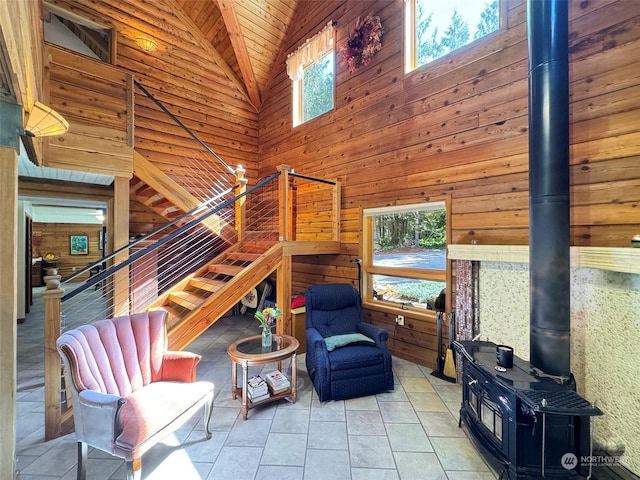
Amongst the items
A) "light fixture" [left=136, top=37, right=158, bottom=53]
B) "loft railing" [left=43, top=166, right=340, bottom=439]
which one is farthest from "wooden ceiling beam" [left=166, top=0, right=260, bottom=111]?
"loft railing" [left=43, top=166, right=340, bottom=439]

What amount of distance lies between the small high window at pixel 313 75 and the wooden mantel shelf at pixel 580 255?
3131mm

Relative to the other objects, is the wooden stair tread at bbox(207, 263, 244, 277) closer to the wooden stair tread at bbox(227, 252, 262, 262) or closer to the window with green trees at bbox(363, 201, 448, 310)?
the wooden stair tread at bbox(227, 252, 262, 262)

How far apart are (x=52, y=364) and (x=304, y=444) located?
1.96 m

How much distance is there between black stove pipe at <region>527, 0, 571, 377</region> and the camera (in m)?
1.93

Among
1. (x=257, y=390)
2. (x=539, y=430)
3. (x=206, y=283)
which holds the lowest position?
(x=257, y=390)

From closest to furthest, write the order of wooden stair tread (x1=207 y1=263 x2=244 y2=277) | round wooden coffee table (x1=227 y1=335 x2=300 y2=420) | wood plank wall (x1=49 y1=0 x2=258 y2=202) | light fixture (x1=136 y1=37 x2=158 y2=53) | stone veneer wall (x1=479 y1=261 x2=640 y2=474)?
stone veneer wall (x1=479 y1=261 x2=640 y2=474) < round wooden coffee table (x1=227 y1=335 x2=300 y2=420) < wooden stair tread (x1=207 y1=263 x2=244 y2=277) < wood plank wall (x1=49 y1=0 x2=258 y2=202) < light fixture (x1=136 y1=37 x2=158 y2=53)

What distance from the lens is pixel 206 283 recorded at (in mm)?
3617

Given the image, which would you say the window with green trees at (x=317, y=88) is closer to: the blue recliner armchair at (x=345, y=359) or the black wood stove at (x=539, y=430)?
the blue recliner armchair at (x=345, y=359)

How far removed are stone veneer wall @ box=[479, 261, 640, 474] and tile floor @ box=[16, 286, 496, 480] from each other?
0.94 meters

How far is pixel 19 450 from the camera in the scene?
6.54 ft

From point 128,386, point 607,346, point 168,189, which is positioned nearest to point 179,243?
point 168,189

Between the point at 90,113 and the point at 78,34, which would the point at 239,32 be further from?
the point at 90,113

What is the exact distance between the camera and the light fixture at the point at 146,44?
15.0 ft

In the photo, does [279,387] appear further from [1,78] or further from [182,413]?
[1,78]
